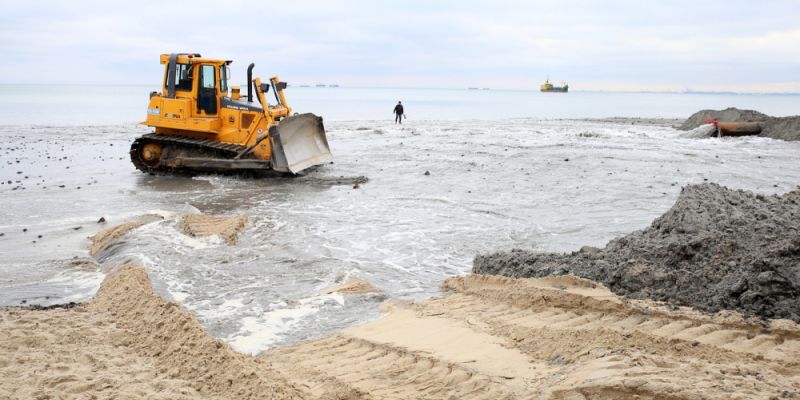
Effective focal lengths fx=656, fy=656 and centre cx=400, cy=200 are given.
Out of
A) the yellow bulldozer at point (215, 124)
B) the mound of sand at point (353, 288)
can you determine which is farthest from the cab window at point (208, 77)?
the mound of sand at point (353, 288)

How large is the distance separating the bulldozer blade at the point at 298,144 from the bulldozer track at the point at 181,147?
1.00 meters

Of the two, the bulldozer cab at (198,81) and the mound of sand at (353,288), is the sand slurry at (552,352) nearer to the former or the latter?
the mound of sand at (353,288)

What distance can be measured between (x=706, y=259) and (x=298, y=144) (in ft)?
35.8

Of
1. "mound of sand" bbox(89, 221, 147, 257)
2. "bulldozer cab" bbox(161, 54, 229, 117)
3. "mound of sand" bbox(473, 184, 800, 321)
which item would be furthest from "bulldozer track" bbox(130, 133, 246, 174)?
"mound of sand" bbox(473, 184, 800, 321)

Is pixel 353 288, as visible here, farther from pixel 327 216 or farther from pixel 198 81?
pixel 198 81

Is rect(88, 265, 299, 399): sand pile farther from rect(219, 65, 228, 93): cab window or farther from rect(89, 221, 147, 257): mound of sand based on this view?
rect(219, 65, 228, 93): cab window

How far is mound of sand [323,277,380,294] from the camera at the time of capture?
22.3 feet

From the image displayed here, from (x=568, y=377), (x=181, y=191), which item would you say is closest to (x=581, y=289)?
(x=568, y=377)

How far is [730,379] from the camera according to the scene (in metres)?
3.55

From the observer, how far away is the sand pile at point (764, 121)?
26.4 m

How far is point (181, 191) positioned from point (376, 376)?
10474 mm

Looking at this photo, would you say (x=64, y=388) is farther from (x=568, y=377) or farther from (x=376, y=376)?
(x=568, y=377)

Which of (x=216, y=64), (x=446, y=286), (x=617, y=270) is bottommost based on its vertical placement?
(x=446, y=286)

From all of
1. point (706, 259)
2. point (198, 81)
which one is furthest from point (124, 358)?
point (198, 81)
